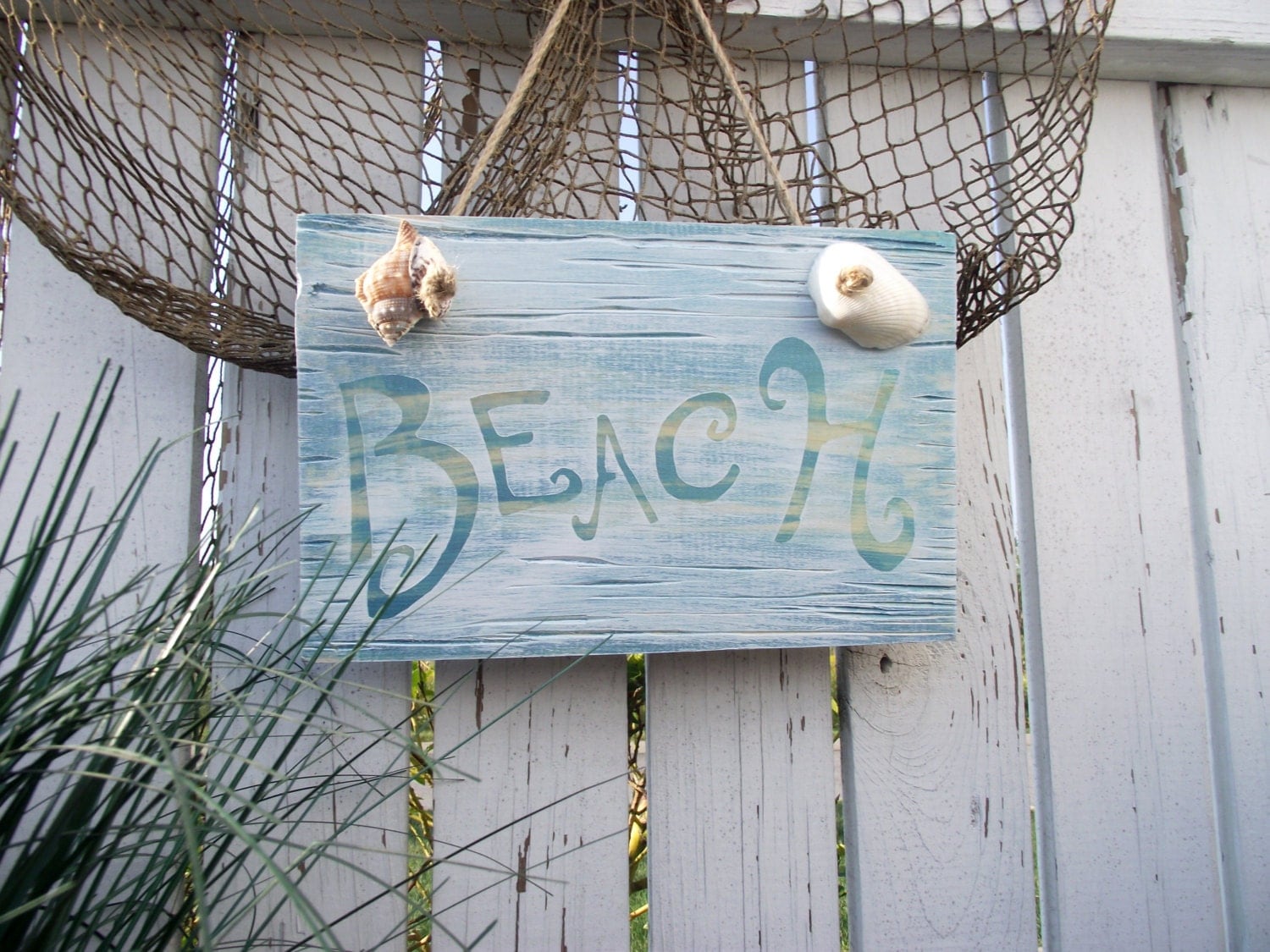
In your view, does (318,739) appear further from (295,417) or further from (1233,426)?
(1233,426)

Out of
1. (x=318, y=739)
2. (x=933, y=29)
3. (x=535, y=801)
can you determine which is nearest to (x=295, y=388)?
(x=318, y=739)

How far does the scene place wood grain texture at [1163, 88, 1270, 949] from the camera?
3.61 ft

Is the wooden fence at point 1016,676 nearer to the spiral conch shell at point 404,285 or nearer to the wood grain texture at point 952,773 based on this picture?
the wood grain texture at point 952,773

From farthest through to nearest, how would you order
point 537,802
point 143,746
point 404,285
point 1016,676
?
point 1016,676
point 537,802
point 404,285
point 143,746

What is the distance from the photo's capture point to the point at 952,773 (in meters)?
1.05

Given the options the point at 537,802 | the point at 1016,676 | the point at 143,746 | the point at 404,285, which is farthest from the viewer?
the point at 1016,676

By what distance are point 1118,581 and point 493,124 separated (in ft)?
2.84

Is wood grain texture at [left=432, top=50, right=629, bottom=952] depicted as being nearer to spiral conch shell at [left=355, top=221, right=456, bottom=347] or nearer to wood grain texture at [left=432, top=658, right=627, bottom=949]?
wood grain texture at [left=432, top=658, right=627, bottom=949]

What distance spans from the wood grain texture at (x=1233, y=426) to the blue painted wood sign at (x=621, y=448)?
41 cm

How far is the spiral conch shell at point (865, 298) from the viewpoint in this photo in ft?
2.90

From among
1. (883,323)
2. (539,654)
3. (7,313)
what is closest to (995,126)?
(883,323)

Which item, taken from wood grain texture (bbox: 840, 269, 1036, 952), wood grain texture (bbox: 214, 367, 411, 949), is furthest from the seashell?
wood grain texture (bbox: 840, 269, 1036, 952)

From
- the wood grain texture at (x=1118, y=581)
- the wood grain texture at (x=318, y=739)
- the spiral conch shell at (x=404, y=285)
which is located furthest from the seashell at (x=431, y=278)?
the wood grain texture at (x=1118, y=581)

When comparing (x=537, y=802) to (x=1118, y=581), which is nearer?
(x=537, y=802)
